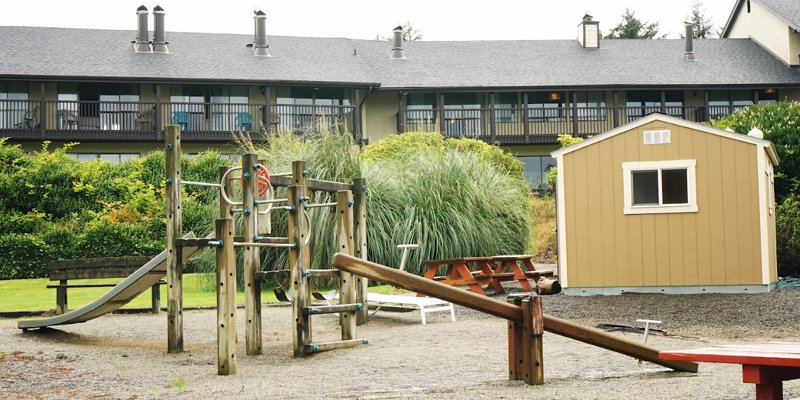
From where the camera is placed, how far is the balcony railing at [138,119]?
31.2m

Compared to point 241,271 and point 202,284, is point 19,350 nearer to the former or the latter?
point 241,271

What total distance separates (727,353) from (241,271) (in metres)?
12.0

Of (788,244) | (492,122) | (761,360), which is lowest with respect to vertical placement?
(761,360)

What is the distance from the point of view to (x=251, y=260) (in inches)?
385

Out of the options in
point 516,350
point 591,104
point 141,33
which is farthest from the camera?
point 591,104

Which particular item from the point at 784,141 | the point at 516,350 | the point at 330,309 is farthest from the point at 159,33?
the point at 516,350

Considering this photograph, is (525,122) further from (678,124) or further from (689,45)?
(678,124)

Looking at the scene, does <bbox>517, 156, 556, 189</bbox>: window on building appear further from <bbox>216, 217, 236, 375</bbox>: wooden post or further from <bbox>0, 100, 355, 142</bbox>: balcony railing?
<bbox>216, 217, 236, 375</bbox>: wooden post

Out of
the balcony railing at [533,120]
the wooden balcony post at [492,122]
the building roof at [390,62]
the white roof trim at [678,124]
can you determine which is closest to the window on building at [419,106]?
the balcony railing at [533,120]

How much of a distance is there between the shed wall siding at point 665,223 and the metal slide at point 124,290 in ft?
22.3

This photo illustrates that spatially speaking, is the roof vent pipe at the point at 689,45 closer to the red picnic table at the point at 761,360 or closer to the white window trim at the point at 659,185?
the white window trim at the point at 659,185

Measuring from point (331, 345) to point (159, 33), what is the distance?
89.8 ft

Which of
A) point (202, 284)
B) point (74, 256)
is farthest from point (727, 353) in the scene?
point (74, 256)

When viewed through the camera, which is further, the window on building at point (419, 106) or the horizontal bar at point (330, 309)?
the window on building at point (419, 106)
